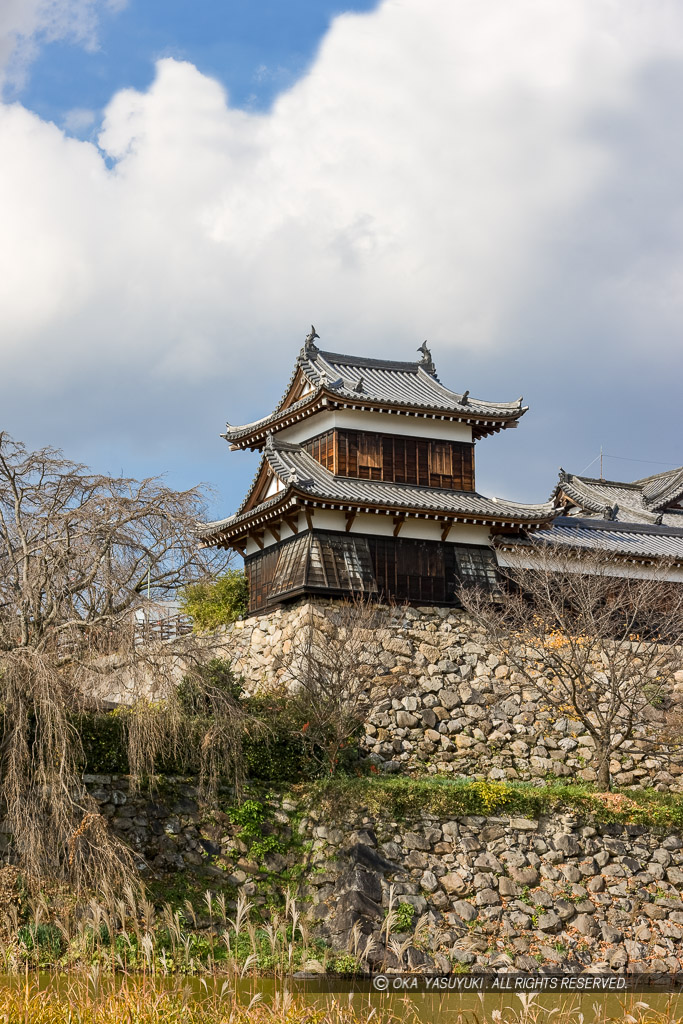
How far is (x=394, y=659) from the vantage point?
23.2 meters

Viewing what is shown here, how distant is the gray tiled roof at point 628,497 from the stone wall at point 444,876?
A: 42.7 ft

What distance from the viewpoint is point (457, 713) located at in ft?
75.5

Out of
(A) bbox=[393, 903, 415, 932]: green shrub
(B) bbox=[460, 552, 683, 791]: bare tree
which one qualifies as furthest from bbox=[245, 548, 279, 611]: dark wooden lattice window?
(A) bbox=[393, 903, 415, 932]: green shrub

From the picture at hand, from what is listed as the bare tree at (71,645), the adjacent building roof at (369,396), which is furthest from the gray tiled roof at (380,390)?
the bare tree at (71,645)

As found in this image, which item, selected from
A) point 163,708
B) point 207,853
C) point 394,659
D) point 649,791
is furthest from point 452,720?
point 163,708

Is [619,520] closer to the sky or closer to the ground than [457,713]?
closer to the sky

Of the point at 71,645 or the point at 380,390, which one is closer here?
the point at 71,645

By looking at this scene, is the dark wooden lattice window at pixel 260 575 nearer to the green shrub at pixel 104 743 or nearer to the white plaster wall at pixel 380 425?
the white plaster wall at pixel 380 425

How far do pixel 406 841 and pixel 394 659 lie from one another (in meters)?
5.51

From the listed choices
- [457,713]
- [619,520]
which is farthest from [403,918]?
[619,520]

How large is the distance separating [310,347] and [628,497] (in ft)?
40.7

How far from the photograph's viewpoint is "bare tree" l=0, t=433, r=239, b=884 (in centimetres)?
1418

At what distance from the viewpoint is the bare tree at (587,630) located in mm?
23047

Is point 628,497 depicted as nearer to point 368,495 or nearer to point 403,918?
point 368,495
